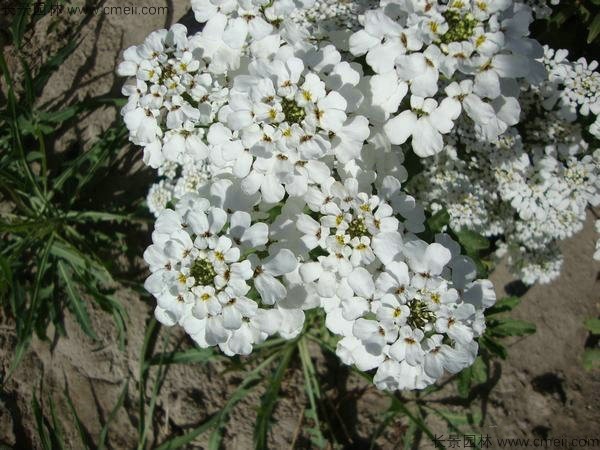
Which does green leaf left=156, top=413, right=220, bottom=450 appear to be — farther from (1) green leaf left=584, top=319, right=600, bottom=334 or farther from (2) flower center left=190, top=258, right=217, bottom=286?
(1) green leaf left=584, top=319, right=600, bottom=334

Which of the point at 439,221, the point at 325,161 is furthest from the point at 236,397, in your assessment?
the point at 325,161

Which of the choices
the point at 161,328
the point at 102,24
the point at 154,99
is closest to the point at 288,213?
the point at 154,99

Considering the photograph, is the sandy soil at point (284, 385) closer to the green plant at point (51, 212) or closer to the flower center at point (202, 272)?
the green plant at point (51, 212)

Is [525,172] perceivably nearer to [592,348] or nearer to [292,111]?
[292,111]

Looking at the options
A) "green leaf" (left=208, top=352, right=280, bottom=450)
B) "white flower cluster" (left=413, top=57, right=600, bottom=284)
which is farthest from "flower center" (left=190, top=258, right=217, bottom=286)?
"green leaf" (left=208, top=352, right=280, bottom=450)

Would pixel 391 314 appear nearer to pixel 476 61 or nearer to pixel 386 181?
pixel 386 181

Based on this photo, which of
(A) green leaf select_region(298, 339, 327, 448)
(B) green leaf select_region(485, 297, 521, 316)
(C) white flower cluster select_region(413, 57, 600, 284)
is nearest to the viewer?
(C) white flower cluster select_region(413, 57, 600, 284)

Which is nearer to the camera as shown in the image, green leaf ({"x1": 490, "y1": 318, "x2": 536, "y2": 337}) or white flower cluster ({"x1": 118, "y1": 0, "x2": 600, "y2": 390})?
white flower cluster ({"x1": 118, "y1": 0, "x2": 600, "y2": 390})
